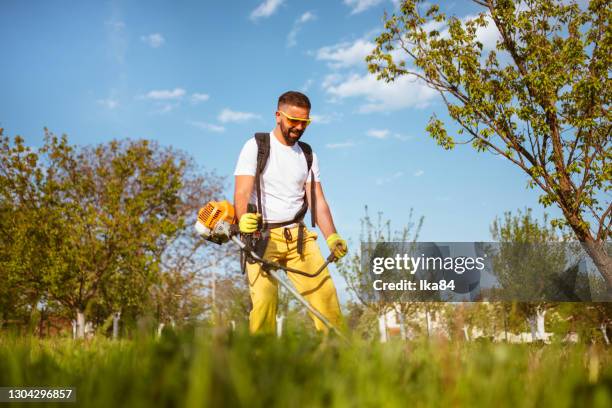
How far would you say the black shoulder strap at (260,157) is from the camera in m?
5.20

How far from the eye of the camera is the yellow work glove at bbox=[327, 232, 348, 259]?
517 cm

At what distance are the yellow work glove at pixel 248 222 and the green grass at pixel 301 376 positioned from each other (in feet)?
7.56

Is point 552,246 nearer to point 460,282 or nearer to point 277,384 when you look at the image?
point 460,282

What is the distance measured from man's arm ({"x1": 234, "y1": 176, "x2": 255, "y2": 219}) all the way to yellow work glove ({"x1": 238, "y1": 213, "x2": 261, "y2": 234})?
208mm

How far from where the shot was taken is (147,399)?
1.60 metres

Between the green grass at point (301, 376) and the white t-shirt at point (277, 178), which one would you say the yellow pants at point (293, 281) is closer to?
the white t-shirt at point (277, 178)

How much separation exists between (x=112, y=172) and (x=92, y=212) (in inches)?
102

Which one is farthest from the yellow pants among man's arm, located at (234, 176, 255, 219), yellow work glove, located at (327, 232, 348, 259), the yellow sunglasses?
the yellow sunglasses

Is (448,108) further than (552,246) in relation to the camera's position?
No

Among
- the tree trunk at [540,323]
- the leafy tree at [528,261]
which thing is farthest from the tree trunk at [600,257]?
the tree trunk at [540,323]

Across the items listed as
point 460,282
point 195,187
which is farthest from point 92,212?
point 460,282

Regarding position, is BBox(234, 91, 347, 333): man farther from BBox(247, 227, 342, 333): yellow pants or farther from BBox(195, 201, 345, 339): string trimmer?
BBox(195, 201, 345, 339): string trimmer

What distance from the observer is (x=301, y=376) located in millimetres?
1845

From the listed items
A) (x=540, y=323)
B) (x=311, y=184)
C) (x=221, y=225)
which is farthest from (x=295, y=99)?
(x=540, y=323)
